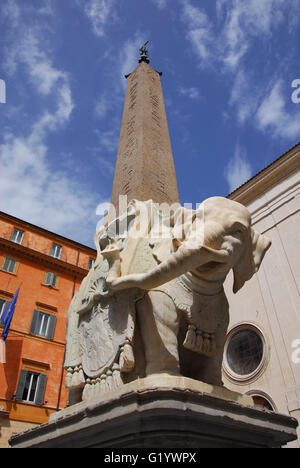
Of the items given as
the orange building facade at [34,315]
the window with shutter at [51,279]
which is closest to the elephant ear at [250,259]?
the orange building facade at [34,315]

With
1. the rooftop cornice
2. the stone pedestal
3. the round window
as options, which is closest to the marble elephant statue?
the stone pedestal

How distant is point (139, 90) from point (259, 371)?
7.97 m

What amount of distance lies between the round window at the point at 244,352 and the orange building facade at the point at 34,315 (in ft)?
24.2

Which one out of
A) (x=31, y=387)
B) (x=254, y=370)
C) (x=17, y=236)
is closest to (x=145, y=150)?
(x=254, y=370)

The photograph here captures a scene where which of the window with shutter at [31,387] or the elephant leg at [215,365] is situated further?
the window with shutter at [31,387]

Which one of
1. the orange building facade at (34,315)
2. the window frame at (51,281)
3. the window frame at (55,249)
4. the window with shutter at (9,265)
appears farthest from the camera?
the window frame at (55,249)

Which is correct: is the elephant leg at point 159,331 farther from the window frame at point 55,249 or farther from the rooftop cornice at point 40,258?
the window frame at point 55,249

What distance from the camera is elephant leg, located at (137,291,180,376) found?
8.40ft

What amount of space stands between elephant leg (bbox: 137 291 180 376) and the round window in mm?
8818

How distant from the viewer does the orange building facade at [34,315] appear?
13672 millimetres

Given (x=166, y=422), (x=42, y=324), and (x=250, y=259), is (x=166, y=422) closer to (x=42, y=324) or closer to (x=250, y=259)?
(x=250, y=259)

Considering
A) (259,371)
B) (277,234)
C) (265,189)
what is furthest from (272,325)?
(265,189)

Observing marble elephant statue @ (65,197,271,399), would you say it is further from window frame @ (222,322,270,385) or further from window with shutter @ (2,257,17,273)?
window with shutter @ (2,257,17,273)
